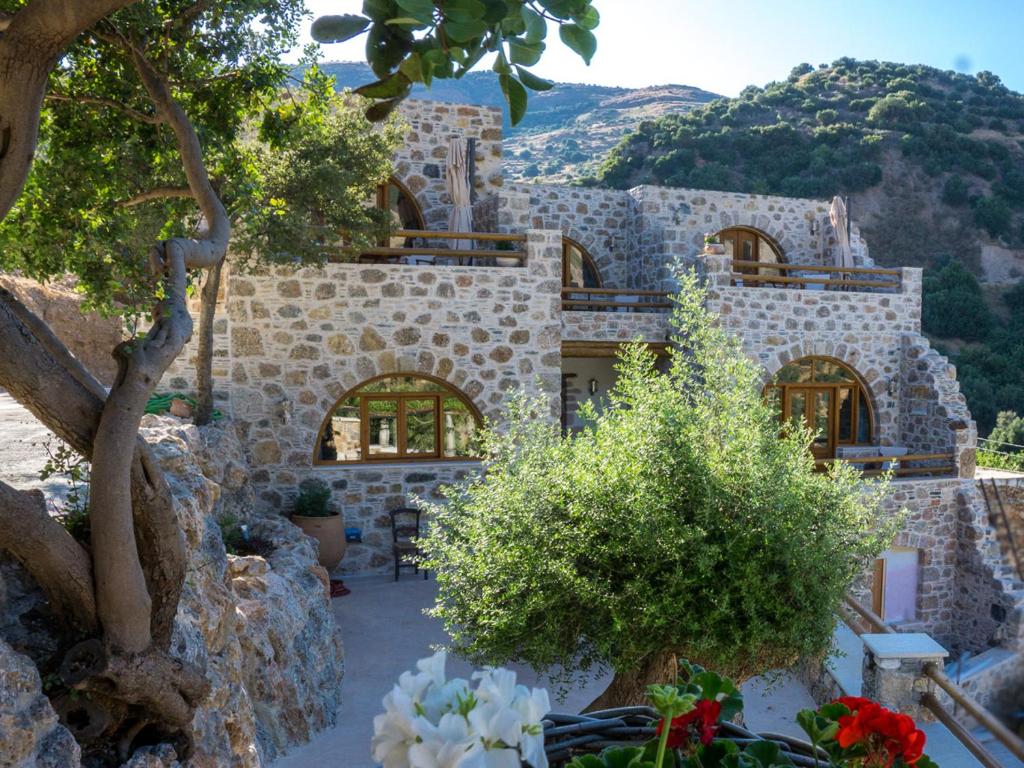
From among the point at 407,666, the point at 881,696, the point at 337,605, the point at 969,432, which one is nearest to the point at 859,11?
the point at 881,696

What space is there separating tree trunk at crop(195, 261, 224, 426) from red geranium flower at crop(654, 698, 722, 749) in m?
7.43

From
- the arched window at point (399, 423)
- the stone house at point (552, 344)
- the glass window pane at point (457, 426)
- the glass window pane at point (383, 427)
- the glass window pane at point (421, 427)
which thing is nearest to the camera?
the stone house at point (552, 344)

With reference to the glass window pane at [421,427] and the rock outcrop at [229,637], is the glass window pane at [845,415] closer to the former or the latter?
the glass window pane at [421,427]

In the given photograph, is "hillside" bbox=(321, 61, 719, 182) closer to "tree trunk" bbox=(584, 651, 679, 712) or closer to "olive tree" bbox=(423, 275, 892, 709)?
"olive tree" bbox=(423, 275, 892, 709)

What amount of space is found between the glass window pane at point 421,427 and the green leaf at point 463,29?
8.17 metres

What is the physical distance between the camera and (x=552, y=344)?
966cm

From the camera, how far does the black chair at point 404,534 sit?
28.9ft

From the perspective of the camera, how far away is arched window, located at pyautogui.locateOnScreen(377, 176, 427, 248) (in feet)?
39.5

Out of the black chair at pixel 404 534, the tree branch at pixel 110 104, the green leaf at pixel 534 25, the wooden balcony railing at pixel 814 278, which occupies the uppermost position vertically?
the tree branch at pixel 110 104

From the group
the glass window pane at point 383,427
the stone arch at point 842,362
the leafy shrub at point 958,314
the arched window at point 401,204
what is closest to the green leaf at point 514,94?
the glass window pane at point 383,427

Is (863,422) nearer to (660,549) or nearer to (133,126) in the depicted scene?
(660,549)

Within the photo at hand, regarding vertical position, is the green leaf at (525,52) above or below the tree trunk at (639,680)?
above

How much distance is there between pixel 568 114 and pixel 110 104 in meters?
60.1

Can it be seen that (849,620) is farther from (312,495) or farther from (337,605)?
(312,495)
